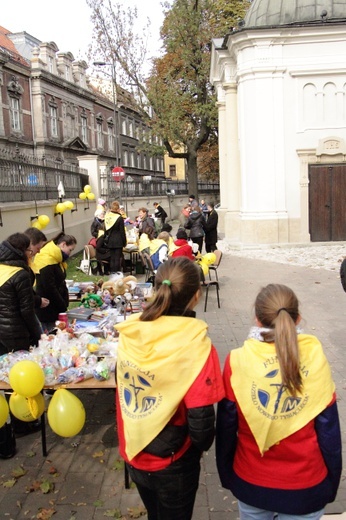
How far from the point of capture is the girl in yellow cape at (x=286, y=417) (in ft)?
7.47

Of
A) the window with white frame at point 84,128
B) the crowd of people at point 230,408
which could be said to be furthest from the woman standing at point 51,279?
the window with white frame at point 84,128

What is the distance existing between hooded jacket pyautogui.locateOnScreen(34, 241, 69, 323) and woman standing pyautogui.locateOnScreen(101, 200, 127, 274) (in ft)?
19.8

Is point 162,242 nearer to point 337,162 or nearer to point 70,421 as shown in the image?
point 70,421

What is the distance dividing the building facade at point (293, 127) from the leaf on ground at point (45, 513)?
574 inches

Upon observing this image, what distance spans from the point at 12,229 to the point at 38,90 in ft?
115

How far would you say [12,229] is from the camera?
38.7 ft

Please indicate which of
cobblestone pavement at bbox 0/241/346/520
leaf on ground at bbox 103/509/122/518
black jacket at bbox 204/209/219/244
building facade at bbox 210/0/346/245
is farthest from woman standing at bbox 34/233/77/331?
building facade at bbox 210/0/346/245

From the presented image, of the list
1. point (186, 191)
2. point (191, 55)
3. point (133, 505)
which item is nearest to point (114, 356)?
point (133, 505)

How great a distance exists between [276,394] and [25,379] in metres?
1.95

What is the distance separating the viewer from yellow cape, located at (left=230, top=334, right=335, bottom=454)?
2.28m

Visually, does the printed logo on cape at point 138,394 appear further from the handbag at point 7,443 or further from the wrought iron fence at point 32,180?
the wrought iron fence at point 32,180

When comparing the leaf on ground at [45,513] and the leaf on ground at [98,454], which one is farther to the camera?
the leaf on ground at [98,454]

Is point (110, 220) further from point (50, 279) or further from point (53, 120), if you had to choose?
point (53, 120)

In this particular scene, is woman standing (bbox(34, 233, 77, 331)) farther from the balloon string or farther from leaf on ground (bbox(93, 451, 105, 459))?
the balloon string
